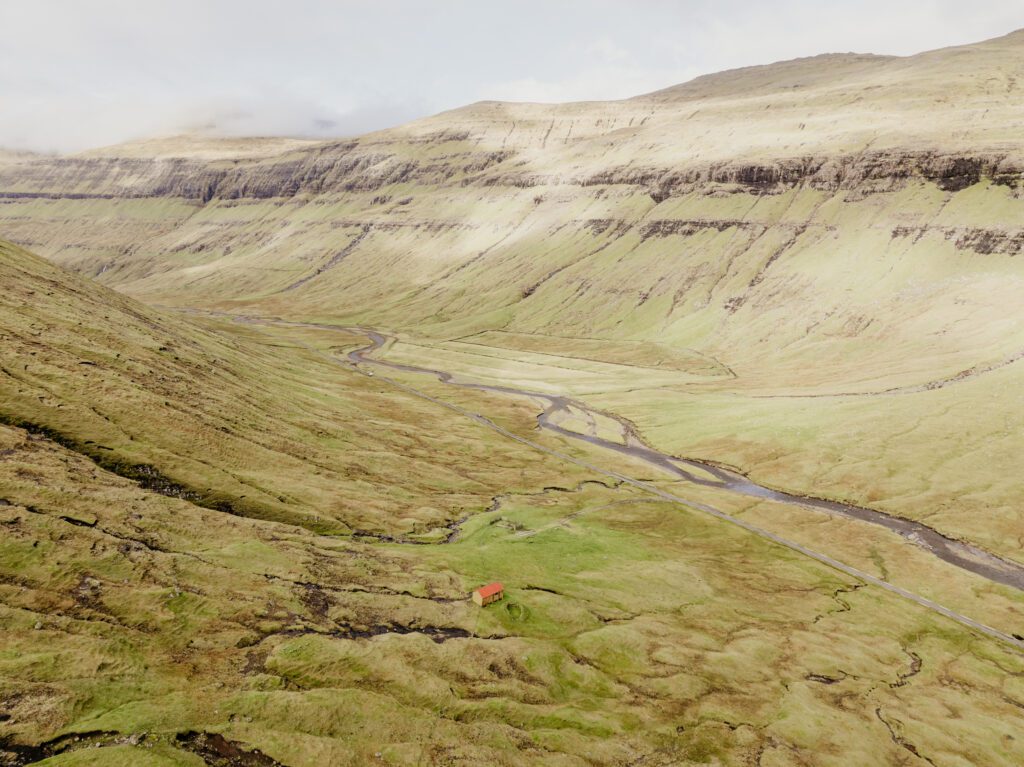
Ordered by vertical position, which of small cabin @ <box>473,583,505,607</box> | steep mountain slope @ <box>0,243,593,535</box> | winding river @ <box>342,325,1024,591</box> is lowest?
winding river @ <box>342,325,1024,591</box>

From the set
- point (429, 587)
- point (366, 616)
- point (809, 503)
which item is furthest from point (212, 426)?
point (809, 503)

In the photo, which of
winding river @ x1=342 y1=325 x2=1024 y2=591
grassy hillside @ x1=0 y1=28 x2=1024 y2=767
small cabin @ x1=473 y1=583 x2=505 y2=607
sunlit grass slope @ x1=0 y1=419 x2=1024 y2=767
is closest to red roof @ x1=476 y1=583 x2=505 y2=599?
small cabin @ x1=473 y1=583 x2=505 y2=607

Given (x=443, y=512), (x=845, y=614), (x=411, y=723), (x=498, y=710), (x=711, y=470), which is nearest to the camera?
(x=411, y=723)

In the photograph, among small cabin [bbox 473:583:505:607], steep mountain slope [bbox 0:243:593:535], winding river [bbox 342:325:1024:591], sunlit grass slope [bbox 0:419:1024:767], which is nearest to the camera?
sunlit grass slope [bbox 0:419:1024:767]

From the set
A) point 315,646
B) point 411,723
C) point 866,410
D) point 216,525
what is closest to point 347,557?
point 216,525

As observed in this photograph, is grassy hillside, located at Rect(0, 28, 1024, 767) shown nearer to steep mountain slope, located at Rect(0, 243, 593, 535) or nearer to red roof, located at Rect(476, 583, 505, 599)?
steep mountain slope, located at Rect(0, 243, 593, 535)

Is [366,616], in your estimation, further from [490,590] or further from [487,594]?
[490,590]

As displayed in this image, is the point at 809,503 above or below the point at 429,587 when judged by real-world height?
below

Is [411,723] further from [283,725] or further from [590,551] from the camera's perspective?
[590,551]
